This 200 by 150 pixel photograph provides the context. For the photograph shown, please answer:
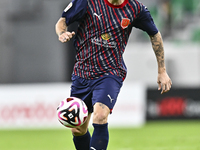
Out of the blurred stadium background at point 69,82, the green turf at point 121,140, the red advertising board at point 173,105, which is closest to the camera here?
the green turf at point 121,140

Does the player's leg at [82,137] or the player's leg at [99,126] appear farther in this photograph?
the player's leg at [82,137]

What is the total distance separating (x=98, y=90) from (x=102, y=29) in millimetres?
680

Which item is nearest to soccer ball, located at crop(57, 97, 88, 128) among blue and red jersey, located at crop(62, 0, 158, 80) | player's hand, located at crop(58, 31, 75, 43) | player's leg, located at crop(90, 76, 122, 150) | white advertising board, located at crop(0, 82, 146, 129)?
player's leg, located at crop(90, 76, 122, 150)

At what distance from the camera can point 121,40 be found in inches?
204

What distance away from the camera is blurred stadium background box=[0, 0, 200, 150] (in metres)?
10.1

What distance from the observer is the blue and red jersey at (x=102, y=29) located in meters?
5.09

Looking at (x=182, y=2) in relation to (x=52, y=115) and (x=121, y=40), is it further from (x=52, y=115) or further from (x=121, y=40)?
(x=121, y=40)

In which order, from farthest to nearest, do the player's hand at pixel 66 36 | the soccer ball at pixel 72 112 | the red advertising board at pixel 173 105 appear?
the red advertising board at pixel 173 105
the soccer ball at pixel 72 112
the player's hand at pixel 66 36

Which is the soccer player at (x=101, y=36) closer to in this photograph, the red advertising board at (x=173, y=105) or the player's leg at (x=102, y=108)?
the player's leg at (x=102, y=108)

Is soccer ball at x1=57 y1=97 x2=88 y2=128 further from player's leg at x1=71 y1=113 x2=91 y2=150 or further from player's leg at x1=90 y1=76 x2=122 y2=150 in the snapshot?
player's leg at x1=71 y1=113 x2=91 y2=150

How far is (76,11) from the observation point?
5.08m

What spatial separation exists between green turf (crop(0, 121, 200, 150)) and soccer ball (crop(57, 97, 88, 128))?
310 centimetres

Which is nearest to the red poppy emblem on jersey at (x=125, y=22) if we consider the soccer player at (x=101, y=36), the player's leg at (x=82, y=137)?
the soccer player at (x=101, y=36)

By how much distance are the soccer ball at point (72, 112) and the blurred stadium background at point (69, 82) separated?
3.09 meters
